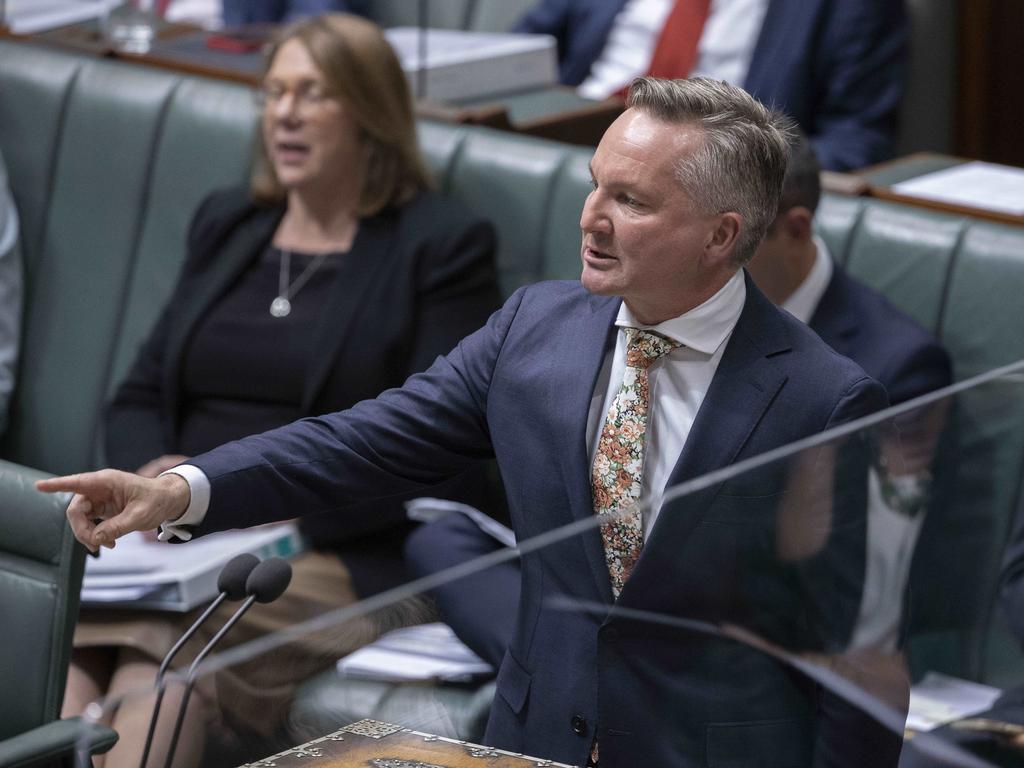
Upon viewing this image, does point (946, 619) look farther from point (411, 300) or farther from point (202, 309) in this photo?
point (202, 309)

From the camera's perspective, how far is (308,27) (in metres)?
2.47

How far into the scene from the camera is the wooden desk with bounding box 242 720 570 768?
3.52ft

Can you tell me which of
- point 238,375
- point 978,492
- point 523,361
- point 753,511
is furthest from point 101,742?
point 238,375

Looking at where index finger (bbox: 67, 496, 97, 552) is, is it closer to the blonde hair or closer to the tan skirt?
the tan skirt

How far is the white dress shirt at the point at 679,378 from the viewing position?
1.31m

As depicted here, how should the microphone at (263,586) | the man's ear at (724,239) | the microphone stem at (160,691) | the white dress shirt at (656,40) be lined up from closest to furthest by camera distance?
the microphone stem at (160,691) → the microphone at (263,586) → the man's ear at (724,239) → the white dress shirt at (656,40)

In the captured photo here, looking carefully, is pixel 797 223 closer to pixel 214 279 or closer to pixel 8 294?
pixel 214 279

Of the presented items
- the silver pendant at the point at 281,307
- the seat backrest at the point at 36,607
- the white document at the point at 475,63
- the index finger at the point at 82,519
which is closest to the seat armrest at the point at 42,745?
the seat backrest at the point at 36,607

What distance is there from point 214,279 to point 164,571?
0.60 m

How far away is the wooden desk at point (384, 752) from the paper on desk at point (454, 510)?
3.17 feet

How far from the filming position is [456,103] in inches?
112

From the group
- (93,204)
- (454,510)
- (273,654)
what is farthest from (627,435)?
(93,204)

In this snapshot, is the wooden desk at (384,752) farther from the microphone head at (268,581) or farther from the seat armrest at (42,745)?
the seat armrest at (42,745)

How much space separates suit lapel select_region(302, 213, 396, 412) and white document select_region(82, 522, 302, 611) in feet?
0.91
